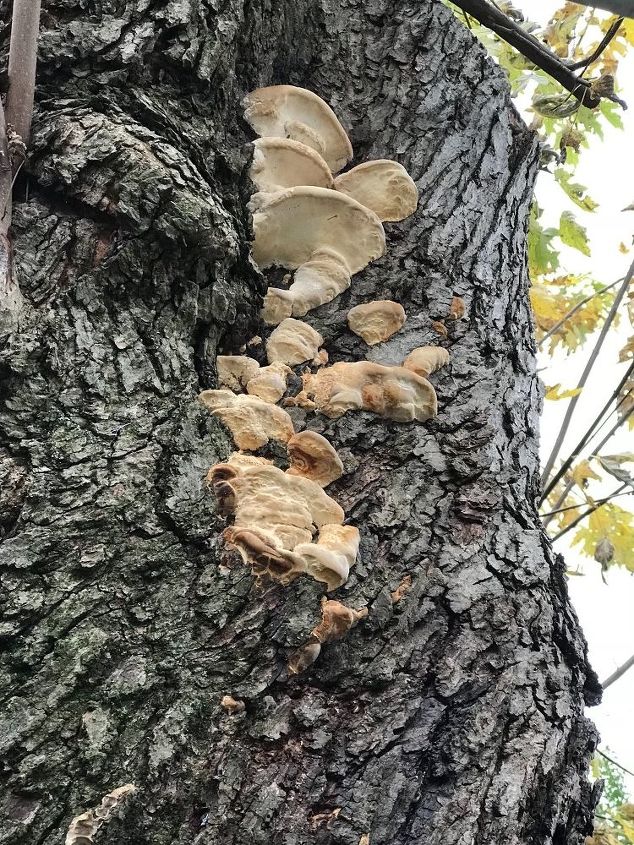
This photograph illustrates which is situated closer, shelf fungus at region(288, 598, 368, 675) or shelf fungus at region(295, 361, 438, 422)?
shelf fungus at region(288, 598, 368, 675)

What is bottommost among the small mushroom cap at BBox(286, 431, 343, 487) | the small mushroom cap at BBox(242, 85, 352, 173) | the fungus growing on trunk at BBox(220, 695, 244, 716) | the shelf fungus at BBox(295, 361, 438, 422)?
the fungus growing on trunk at BBox(220, 695, 244, 716)

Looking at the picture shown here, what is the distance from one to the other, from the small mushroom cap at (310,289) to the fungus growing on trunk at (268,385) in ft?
0.78

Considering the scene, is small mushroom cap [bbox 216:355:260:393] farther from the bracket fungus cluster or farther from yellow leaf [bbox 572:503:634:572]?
yellow leaf [bbox 572:503:634:572]

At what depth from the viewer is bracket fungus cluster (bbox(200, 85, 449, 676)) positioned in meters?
1.64

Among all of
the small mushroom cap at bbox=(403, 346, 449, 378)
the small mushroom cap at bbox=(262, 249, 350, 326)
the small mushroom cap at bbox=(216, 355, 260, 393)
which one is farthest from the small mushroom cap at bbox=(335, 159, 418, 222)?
the small mushroom cap at bbox=(216, 355, 260, 393)

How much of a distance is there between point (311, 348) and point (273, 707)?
1021mm

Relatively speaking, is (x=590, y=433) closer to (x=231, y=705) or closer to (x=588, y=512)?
(x=588, y=512)

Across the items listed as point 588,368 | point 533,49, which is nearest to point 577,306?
point 588,368

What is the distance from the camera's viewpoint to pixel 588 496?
3.72 meters

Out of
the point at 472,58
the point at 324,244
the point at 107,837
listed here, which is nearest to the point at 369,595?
the point at 107,837

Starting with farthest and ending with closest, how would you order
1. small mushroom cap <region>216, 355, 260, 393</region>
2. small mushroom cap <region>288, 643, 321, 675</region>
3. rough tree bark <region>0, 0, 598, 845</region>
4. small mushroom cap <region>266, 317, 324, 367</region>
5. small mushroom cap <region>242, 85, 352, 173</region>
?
small mushroom cap <region>242, 85, 352, 173</region>
small mushroom cap <region>266, 317, 324, 367</region>
small mushroom cap <region>216, 355, 260, 393</region>
small mushroom cap <region>288, 643, 321, 675</region>
rough tree bark <region>0, 0, 598, 845</region>

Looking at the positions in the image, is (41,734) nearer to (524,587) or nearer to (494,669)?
(494,669)

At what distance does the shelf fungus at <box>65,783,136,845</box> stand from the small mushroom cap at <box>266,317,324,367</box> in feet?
3.86

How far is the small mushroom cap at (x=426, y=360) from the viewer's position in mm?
2102
